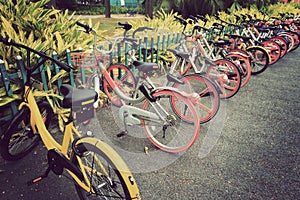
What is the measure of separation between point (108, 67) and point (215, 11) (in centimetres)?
935

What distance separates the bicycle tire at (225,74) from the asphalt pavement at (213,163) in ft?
1.65

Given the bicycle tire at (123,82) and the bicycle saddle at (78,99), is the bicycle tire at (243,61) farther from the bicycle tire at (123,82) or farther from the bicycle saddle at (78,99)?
the bicycle saddle at (78,99)

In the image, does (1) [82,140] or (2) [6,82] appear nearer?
A: (1) [82,140]

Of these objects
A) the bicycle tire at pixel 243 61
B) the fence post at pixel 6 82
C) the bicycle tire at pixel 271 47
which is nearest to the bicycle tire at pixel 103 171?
the fence post at pixel 6 82

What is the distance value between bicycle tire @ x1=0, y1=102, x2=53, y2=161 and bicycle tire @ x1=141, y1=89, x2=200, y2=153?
4.01ft

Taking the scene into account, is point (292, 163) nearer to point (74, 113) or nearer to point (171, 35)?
point (74, 113)

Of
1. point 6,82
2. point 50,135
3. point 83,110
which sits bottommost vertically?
point 50,135

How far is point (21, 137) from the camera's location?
273 centimetres

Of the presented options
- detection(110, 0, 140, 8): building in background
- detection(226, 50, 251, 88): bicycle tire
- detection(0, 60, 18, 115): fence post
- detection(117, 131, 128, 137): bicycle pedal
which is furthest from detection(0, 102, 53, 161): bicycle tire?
detection(110, 0, 140, 8): building in background

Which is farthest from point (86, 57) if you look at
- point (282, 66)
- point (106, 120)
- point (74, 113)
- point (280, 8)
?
point (280, 8)

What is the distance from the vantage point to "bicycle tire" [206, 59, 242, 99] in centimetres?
418

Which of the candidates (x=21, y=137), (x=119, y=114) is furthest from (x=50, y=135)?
(x=119, y=114)

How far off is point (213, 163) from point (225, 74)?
2.03m

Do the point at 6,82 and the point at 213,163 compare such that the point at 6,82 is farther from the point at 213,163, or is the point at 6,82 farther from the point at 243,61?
the point at 243,61
